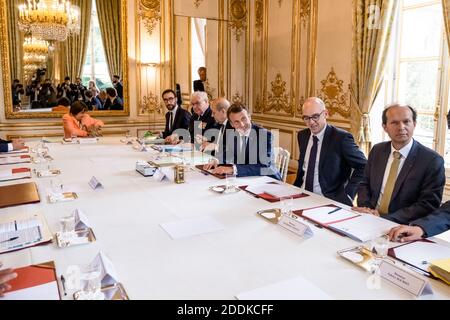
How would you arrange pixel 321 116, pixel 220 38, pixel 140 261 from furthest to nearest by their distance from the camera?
pixel 220 38
pixel 321 116
pixel 140 261

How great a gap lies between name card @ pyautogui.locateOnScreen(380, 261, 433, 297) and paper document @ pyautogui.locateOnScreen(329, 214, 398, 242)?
1.02 ft

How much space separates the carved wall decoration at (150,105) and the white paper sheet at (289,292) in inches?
233

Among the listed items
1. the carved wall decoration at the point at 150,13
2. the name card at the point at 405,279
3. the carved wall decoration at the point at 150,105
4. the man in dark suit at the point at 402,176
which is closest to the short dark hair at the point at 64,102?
the carved wall decoration at the point at 150,105

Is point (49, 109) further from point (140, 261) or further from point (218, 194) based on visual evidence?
point (140, 261)

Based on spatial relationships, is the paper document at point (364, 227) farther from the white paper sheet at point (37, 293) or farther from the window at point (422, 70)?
the window at point (422, 70)

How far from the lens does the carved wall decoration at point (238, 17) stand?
23.4 ft

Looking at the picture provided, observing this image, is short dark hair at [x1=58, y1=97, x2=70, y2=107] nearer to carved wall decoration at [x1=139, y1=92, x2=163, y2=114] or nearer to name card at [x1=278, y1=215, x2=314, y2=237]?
carved wall decoration at [x1=139, y1=92, x2=163, y2=114]

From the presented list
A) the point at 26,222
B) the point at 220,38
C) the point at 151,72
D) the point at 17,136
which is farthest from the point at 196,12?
the point at 26,222

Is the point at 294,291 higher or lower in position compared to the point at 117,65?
lower

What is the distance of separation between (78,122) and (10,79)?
4.69ft

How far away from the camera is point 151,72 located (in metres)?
6.75

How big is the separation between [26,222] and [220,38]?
5944 millimetres

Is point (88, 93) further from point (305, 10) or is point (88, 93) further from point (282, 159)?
point (282, 159)

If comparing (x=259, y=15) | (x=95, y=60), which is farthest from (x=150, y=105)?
(x=259, y=15)
